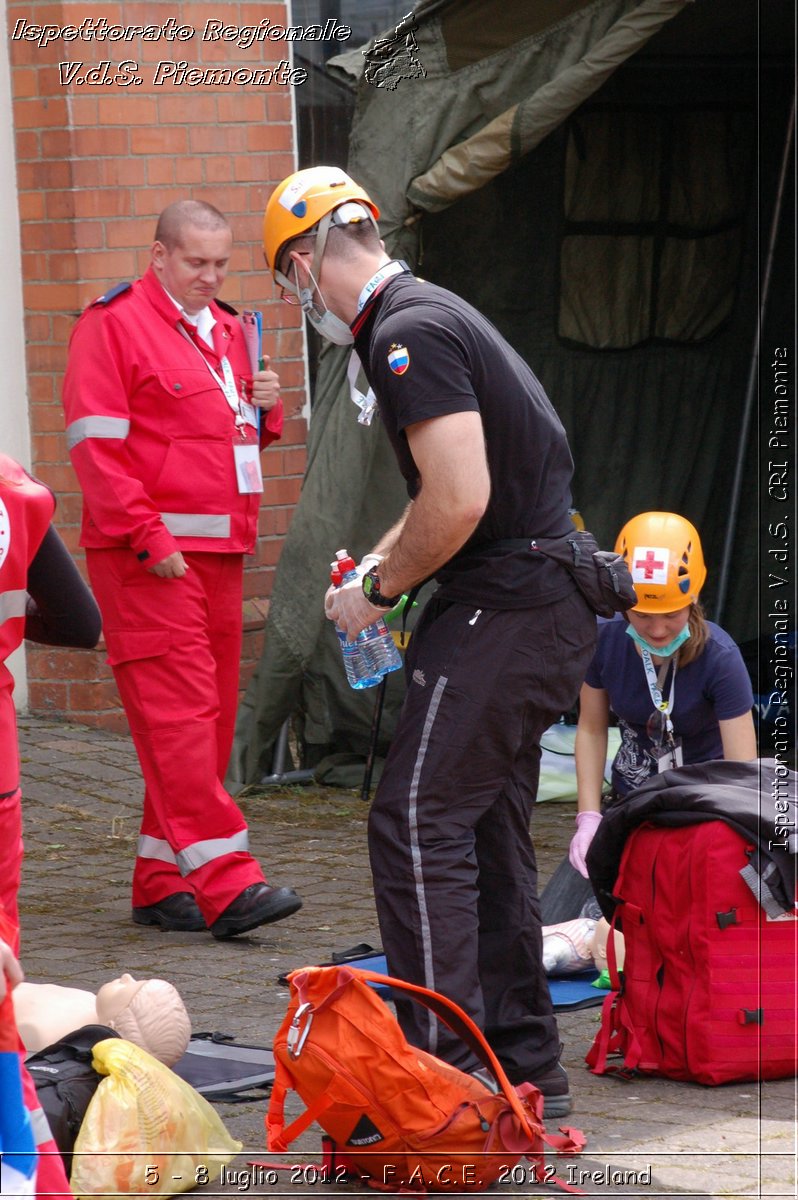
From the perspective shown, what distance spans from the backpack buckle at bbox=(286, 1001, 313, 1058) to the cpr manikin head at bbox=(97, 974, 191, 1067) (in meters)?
0.47

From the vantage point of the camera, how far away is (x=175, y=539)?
5.86m

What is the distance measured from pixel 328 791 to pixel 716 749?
304 cm

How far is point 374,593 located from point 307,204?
36.8 inches

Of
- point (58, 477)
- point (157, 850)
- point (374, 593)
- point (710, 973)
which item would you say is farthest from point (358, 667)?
point (58, 477)

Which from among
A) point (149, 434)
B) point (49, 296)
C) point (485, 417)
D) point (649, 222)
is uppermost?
point (649, 222)

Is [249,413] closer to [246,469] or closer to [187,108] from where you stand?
[246,469]

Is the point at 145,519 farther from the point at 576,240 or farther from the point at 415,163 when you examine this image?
the point at 576,240

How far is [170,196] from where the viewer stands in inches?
324

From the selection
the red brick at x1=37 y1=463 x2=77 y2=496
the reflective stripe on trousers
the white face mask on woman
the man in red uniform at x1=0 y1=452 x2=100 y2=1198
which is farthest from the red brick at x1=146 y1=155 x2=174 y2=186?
the man in red uniform at x1=0 y1=452 x2=100 y2=1198

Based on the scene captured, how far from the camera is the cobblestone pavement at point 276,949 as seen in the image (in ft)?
12.4

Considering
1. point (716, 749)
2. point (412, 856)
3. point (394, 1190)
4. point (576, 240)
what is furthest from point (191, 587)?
point (576, 240)

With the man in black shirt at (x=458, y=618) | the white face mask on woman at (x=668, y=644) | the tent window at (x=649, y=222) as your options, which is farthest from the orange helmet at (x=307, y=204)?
the tent window at (x=649, y=222)

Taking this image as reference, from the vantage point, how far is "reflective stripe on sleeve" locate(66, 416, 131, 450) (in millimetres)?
5730

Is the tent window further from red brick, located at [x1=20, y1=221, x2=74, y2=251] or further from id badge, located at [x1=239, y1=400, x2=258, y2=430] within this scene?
id badge, located at [x1=239, y1=400, x2=258, y2=430]
